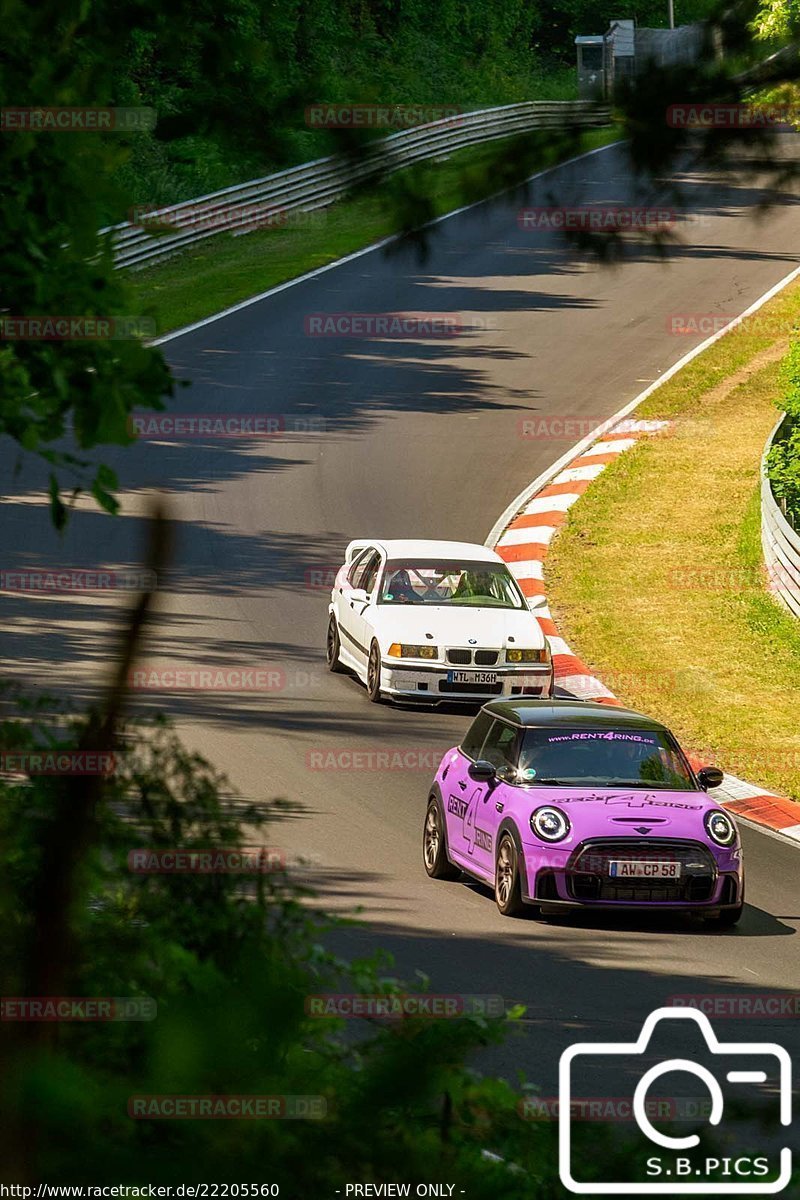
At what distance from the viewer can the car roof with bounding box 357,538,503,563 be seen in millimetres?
20141

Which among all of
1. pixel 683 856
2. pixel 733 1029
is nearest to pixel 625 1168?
pixel 733 1029

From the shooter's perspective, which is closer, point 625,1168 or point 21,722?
point 625,1168

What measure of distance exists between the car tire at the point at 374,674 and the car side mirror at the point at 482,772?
5853 millimetres

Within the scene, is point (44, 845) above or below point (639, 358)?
above

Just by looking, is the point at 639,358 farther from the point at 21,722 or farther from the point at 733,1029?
the point at 21,722

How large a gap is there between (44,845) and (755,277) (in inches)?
1674

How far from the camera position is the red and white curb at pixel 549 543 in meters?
15.6

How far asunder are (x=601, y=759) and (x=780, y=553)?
11.0 metres

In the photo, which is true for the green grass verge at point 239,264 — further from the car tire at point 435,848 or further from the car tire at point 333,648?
the car tire at point 435,848

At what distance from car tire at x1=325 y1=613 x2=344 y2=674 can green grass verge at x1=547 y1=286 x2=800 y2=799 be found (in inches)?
128

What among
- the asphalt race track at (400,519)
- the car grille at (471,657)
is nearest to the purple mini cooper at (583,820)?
the asphalt race track at (400,519)

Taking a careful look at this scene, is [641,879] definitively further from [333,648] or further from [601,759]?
[333,648]

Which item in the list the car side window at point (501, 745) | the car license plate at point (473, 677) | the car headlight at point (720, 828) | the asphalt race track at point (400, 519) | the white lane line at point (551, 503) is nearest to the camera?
the asphalt race track at point (400, 519)

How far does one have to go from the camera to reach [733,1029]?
9.59 metres
